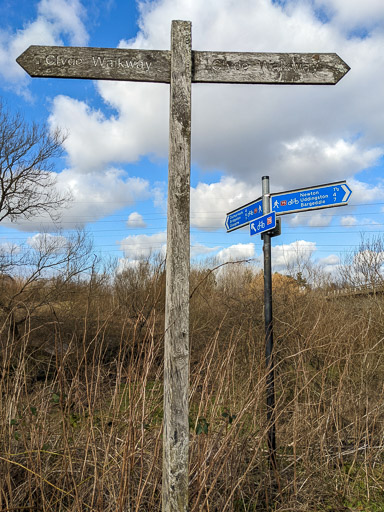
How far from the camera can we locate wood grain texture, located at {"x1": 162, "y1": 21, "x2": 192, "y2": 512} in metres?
2.20

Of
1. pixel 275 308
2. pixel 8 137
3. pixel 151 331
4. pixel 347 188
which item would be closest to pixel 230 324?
pixel 275 308

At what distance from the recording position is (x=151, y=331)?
7.67ft

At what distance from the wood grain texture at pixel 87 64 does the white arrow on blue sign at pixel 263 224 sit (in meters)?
1.79

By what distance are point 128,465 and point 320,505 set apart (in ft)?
6.24

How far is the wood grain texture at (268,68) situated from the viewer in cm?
252

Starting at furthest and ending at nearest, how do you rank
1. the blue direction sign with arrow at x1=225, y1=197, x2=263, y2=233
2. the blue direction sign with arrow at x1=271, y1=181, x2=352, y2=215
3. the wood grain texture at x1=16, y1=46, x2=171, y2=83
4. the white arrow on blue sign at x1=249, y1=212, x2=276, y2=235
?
the blue direction sign with arrow at x1=225, y1=197, x2=263, y2=233 → the white arrow on blue sign at x1=249, y1=212, x2=276, y2=235 → the blue direction sign with arrow at x1=271, y1=181, x2=352, y2=215 → the wood grain texture at x1=16, y1=46, x2=171, y2=83

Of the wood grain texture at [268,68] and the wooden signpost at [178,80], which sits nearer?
the wooden signpost at [178,80]

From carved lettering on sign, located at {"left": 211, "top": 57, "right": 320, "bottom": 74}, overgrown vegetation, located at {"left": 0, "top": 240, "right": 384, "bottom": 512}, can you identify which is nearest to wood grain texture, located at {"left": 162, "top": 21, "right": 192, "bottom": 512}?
overgrown vegetation, located at {"left": 0, "top": 240, "right": 384, "bottom": 512}

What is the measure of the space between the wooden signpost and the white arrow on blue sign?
143 cm

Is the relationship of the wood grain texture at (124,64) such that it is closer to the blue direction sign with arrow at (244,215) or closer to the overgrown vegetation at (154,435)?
the overgrown vegetation at (154,435)

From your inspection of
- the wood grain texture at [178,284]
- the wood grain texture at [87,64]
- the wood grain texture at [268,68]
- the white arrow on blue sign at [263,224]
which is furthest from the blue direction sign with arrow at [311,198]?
A: the wood grain texture at [87,64]

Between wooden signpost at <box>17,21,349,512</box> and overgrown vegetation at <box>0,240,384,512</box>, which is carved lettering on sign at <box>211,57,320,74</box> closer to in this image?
Result: wooden signpost at <box>17,21,349,512</box>

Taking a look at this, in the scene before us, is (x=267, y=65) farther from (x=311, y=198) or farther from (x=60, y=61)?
(x=311, y=198)

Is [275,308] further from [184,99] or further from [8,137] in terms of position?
→ [8,137]
